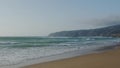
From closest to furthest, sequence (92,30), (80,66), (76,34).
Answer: (80,66)
(76,34)
(92,30)

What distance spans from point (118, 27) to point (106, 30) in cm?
599

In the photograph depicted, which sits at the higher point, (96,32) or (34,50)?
(34,50)

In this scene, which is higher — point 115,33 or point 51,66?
point 51,66

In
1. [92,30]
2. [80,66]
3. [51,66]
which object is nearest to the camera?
[80,66]

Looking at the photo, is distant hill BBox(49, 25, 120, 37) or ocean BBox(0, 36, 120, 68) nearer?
ocean BBox(0, 36, 120, 68)

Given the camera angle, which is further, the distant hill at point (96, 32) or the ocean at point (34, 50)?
the distant hill at point (96, 32)

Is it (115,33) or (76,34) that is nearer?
(115,33)

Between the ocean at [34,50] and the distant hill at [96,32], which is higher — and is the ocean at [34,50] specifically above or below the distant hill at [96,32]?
above

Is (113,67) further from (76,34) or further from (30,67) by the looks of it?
(76,34)

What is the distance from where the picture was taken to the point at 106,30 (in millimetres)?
82938

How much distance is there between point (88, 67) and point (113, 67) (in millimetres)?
707

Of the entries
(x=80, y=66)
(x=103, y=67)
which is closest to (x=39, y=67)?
(x=80, y=66)

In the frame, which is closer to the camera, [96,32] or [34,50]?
[34,50]

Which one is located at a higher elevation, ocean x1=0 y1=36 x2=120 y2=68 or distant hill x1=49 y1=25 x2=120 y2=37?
ocean x1=0 y1=36 x2=120 y2=68
